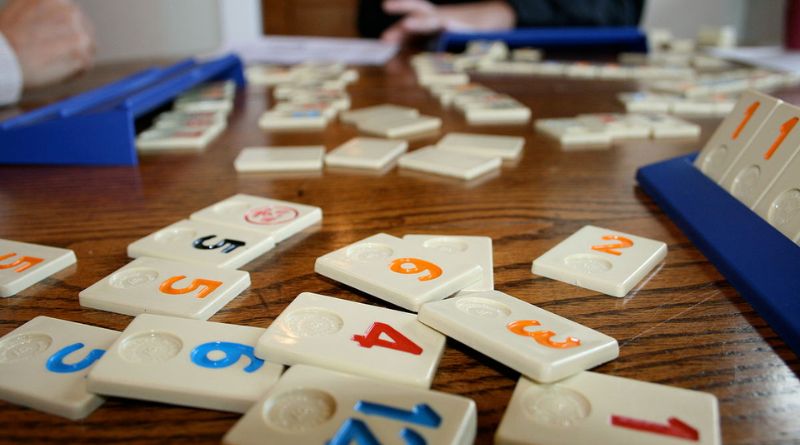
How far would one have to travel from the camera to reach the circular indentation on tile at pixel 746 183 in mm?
569

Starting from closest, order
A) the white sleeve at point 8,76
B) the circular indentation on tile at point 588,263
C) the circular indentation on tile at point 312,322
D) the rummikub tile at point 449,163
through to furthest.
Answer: the circular indentation on tile at point 312,322 → the circular indentation on tile at point 588,263 → the rummikub tile at point 449,163 → the white sleeve at point 8,76

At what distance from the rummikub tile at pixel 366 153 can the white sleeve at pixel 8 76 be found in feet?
2.11

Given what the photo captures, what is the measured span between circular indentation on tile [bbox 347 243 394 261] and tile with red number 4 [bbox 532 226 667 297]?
130 mm

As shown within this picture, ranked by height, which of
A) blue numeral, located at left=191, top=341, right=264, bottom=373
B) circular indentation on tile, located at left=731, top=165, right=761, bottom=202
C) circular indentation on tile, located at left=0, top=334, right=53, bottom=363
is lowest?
circular indentation on tile, located at left=0, top=334, right=53, bottom=363

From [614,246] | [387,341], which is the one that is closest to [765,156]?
[614,246]

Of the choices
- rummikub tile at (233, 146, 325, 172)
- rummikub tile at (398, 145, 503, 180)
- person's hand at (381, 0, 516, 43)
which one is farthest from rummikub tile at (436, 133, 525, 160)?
person's hand at (381, 0, 516, 43)

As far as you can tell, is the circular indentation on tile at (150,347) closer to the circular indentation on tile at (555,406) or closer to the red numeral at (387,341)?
the red numeral at (387,341)

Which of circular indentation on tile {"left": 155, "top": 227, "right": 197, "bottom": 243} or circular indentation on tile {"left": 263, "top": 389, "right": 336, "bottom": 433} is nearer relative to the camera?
circular indentation on tile {"left": 263, "top": 389, "right": 336, "bottom": 433}

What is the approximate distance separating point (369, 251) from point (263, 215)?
156 millimetres

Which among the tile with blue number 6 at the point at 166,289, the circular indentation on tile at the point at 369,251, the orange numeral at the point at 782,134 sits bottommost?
the tile with blue number 6 at the point at 166,289

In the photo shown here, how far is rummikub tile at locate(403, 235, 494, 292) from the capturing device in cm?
51

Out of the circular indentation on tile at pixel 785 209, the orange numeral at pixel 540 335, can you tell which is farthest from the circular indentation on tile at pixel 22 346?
the circular indentation on tile at pixel 785 209

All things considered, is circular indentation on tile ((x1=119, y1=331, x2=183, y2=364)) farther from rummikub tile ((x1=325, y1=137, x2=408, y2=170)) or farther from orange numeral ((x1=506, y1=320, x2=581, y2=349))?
rummikub tile ((x1=325, y1=137, x2=408, y2=170))

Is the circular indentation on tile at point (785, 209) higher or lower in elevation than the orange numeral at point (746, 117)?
lower
